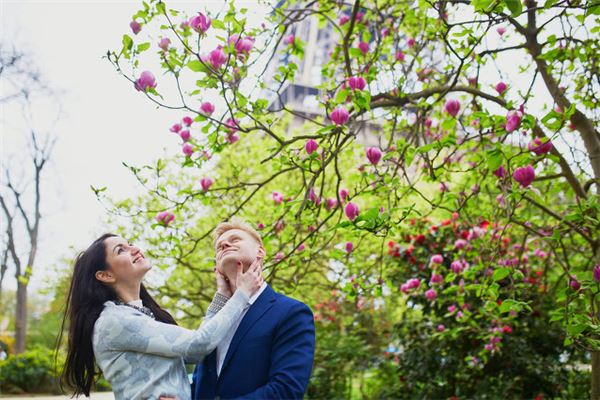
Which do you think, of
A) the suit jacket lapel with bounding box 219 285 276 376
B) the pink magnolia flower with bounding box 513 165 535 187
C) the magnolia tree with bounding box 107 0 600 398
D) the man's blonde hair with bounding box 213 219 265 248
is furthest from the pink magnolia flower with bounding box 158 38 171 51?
the pink magnolia flower with bounding box 513 165 535 187

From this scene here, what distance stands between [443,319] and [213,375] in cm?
409

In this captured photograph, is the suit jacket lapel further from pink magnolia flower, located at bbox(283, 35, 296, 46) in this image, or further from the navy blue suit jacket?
pink magnolia flower, located at bbox(283, 35, 296, 46)

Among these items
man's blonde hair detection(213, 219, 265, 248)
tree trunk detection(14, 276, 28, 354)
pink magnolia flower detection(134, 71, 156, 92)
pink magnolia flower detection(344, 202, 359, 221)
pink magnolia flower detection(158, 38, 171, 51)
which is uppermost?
tree trunk detection(14, 276, 28, 354)

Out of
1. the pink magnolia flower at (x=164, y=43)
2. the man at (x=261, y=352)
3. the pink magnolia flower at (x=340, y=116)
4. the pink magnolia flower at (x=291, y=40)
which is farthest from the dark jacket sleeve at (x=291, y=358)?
the pink magnolia flower at (x=291, y=40)

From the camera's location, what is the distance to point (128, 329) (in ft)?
5.64

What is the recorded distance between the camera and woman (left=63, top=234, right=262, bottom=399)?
5.39ft

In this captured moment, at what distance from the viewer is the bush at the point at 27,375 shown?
8.70 meters

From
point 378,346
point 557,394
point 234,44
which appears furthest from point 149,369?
point 378,346

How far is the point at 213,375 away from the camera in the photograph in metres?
1.68

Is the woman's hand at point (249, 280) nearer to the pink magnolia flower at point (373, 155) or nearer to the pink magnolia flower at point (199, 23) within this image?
the pink magnolia flower at point (373, 155)

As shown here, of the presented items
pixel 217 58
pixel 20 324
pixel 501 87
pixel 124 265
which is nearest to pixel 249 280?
pixel 124 265

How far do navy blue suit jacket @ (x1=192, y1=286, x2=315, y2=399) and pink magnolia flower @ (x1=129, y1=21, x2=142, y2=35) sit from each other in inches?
67.6

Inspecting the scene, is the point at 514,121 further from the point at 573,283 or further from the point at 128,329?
the point at 128,329

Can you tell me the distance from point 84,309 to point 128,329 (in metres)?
0.25
